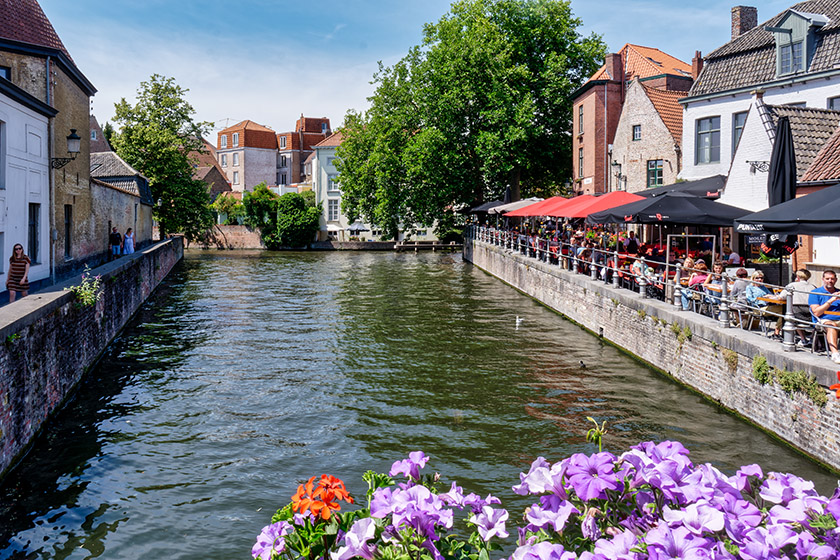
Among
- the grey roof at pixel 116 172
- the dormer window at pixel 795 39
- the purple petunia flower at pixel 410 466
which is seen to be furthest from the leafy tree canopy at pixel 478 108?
the purple petunia flower at pixel 410 466

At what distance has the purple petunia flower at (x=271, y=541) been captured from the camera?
2.40 m

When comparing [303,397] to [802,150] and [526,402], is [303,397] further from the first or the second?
[802,150]

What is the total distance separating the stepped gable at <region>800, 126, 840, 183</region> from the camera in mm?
14586

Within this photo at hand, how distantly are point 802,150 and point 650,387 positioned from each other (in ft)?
25.9

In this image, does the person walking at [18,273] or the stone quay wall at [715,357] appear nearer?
the stone quay wall at [715,357]

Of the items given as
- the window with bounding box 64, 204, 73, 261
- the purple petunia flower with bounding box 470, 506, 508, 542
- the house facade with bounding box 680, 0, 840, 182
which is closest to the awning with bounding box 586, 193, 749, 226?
the house facade with bounding box 680, 0, 840, 182

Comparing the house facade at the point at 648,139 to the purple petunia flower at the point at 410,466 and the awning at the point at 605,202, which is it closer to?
the awning at the point at 605,202

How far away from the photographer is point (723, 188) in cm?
1962

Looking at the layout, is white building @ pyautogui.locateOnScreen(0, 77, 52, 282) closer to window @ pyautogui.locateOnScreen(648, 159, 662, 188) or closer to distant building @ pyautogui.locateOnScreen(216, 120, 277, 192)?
window @ pyautogui.locateOnScreen(648, 159, 662, 188)

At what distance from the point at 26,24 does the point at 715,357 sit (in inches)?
782

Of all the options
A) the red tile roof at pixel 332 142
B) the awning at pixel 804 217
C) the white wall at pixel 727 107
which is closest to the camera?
the awning at pixel 804 217

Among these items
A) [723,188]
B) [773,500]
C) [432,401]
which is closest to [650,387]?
[432,401]

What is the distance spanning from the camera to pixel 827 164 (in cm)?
1498

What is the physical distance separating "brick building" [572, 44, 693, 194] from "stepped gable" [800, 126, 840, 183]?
18.3m
